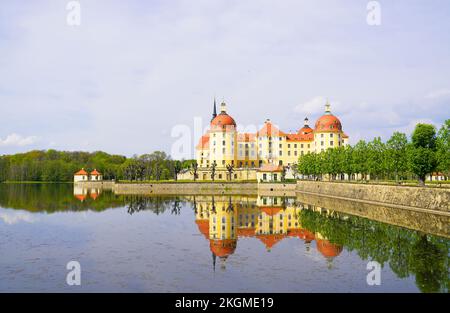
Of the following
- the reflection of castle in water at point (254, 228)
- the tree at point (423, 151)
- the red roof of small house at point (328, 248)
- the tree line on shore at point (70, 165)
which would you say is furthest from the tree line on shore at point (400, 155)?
the tree line on shore at point (70, 165)

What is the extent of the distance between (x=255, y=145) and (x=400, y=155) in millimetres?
50540

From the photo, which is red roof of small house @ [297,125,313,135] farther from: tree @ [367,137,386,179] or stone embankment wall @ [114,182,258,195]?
tree @ [367,137,386,179]

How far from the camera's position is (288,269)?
19.2 metres

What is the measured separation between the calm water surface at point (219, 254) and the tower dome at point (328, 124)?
180 ft

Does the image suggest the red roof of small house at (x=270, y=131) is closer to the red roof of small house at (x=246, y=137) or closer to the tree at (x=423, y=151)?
the red roof of small house at (x=246, y=137)

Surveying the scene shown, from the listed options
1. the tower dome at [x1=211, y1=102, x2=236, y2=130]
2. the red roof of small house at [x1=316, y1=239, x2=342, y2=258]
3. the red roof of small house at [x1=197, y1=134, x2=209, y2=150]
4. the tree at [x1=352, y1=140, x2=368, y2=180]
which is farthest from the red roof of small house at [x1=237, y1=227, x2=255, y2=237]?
the red roof of small house at [x1=197, y1=134, x2=209, y2=150]

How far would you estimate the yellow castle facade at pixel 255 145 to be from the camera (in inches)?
3575

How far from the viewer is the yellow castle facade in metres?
90.8

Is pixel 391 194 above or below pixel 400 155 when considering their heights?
below

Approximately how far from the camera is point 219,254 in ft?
74.3

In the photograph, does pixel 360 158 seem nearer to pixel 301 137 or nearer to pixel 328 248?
pixel 328 248

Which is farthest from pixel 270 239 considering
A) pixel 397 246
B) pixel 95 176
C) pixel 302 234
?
pixel 95 176
